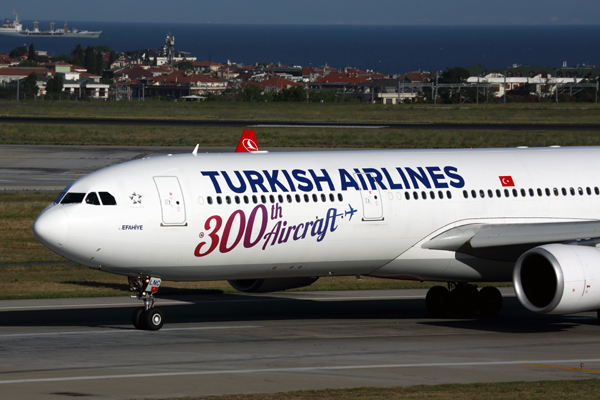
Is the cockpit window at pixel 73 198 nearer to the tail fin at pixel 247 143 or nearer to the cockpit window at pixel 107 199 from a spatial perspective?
the cockpit window at pixel 107 199

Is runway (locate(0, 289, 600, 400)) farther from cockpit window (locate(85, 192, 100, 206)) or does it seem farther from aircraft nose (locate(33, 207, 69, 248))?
cockpit window (locate(85, 192, 100, 206))

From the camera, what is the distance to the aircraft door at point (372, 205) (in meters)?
24.2

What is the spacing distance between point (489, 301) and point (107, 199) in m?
12.6

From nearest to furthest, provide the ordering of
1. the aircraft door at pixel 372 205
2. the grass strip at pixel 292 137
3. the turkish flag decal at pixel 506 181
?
the aircraft door at pixel 372 205
the turkish flag decal at pixel 506 181
the grass strip at pixel 292 137

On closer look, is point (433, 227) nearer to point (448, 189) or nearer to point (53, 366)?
point (448, 189)

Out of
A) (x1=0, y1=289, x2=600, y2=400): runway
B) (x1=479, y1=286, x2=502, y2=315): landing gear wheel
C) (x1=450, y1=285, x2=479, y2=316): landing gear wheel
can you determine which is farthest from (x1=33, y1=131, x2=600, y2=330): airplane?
(x1=450, y1=285, x2=479, y2=316): landing gear wheel

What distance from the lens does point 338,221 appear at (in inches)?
939

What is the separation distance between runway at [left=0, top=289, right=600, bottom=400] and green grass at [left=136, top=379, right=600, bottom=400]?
2.00 feet

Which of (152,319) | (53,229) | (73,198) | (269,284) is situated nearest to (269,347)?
(152,319)

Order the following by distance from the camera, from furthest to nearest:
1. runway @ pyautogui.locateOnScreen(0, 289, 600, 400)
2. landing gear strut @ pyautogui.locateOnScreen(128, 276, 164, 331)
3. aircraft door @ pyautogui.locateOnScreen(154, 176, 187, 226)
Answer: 1. landing gear strut @ pyautogui.locateOnScreen(128, 276, 164, 331)
2. aircraft door @ pyautogui.locateOnScreen(154, 176, 187, 226)
3. runway @ pyautogui.locateOnScreen(0, 289, 600, 400)

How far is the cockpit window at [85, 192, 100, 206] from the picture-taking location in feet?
72.5

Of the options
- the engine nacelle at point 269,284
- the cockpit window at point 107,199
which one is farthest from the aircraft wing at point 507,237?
the cockpit window at point 107,199

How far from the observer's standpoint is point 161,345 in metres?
21.9

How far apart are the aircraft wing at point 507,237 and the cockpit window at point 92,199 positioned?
29.7 ft
